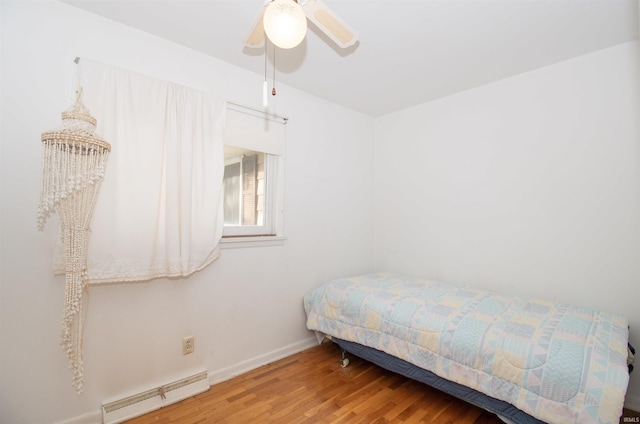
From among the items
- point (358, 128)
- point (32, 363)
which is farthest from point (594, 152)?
point (32, 363)

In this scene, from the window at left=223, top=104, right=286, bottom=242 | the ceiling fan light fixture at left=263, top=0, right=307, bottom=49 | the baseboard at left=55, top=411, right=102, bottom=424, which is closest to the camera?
the ceiling fan light fixture at left=263, top=0, right=307, bottom=49

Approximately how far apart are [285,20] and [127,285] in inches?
68.2

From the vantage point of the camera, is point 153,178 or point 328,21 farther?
point 153,178

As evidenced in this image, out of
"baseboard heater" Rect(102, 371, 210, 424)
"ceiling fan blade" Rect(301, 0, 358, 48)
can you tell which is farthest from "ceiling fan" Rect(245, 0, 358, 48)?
"baseboard heater" Rect(102, 371, 210, 424)

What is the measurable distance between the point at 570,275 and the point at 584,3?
5.63 ft

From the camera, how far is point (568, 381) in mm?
1338

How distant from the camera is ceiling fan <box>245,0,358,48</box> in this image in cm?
110

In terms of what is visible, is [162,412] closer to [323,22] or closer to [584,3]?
[323,22]

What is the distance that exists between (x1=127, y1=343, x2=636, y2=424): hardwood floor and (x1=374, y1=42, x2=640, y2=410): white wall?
1.10 m

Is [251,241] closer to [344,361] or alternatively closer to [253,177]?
[253,177]

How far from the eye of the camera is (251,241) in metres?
2.38

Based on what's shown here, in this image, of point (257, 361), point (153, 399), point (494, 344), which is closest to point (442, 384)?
point (494, 344)

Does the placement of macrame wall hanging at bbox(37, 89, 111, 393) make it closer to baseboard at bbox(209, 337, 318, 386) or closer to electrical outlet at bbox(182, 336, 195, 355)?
electrical outlet at bbox(182, 336, 195, 355)

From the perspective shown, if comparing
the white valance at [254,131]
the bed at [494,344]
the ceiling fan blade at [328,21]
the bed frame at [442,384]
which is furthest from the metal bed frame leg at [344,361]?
the ceiling fan blade at [328,21]
